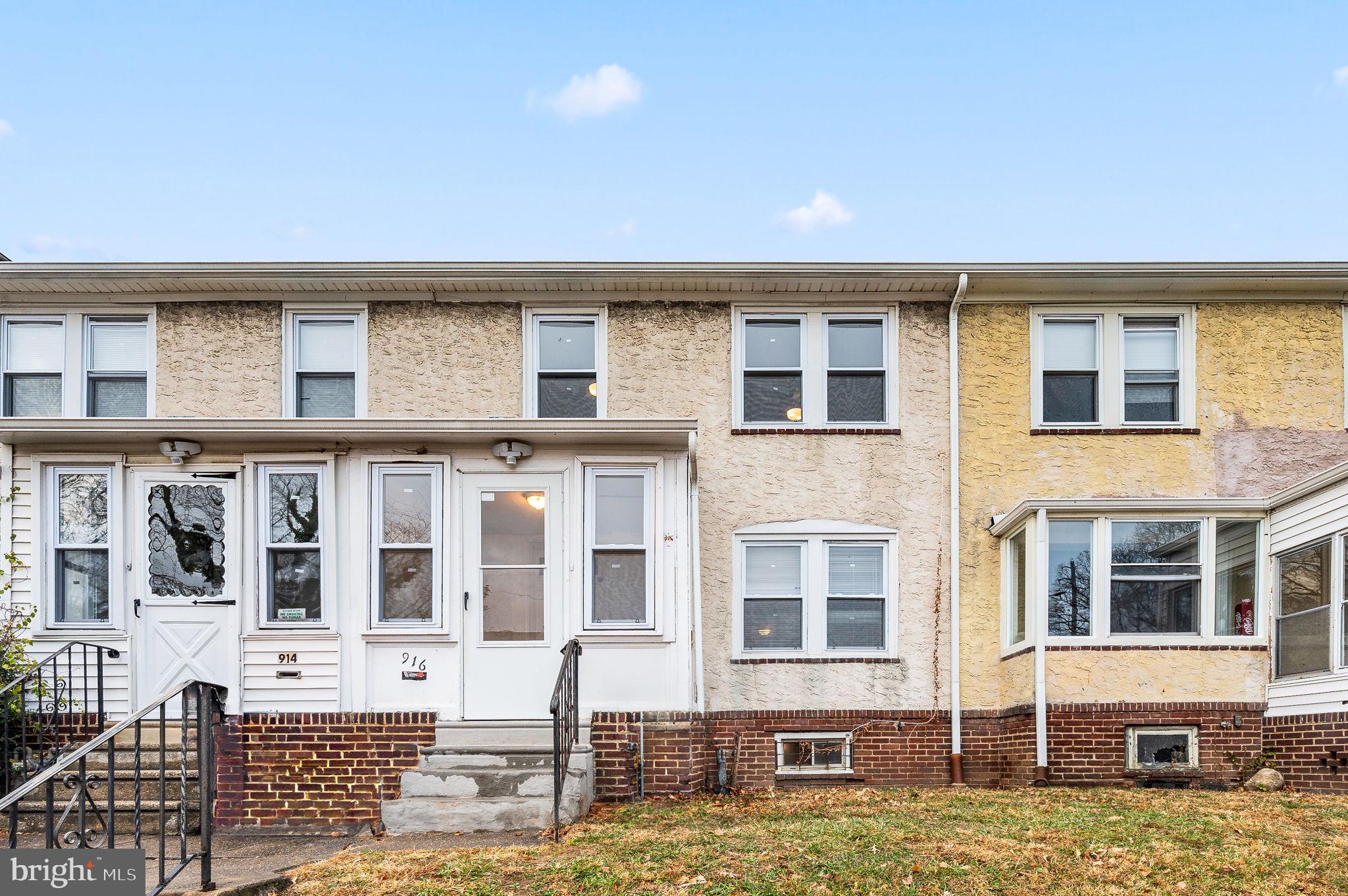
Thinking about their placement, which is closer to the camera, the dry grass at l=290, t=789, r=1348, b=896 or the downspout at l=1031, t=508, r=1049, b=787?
the dry grass at l=290, t=789, r=1348, b=896

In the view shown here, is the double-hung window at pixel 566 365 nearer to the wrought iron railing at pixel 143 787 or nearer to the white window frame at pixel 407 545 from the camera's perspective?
the white window frame at pixel 407 545

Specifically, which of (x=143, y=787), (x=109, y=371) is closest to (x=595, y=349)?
(x=109, y=371)

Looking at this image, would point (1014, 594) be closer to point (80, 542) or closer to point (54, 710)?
point (54, 710)

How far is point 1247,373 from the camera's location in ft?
34.6

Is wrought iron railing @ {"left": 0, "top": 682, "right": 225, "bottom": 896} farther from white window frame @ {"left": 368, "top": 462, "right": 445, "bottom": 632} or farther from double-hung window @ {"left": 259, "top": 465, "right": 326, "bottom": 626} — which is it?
white window frame @ {"left": 368, "top": 462, "right": 445, "bottom": 632}

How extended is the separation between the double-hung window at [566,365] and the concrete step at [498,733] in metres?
3.24

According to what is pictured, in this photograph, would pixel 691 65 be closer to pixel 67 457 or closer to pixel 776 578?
pixel 776 578

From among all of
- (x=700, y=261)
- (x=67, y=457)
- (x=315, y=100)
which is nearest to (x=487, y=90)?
(x=315, y=100)

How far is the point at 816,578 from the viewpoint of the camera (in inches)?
409

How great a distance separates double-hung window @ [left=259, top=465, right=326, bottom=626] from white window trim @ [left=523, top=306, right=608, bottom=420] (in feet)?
7.59

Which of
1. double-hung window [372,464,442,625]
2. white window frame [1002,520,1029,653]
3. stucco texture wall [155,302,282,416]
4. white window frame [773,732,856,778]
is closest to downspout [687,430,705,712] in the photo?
white window frame [773,732,856,778]

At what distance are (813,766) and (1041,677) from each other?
7.89ft

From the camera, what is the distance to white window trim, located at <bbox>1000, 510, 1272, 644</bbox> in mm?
9516

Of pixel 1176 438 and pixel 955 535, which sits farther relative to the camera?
pixel 1176 438
